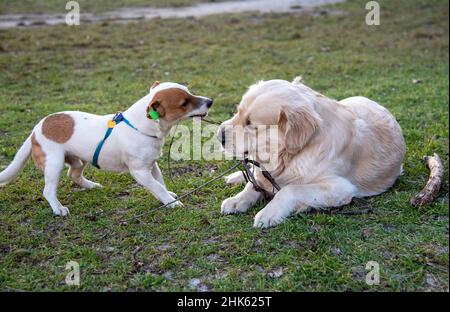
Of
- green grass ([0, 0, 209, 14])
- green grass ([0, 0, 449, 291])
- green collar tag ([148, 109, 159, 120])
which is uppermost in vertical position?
green grass ([0, 0, 209, 14])

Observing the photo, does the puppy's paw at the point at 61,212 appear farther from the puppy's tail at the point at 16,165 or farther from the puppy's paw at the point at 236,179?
the puppy's paw at the point at 236,179

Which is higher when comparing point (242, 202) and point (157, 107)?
point (157, 107)

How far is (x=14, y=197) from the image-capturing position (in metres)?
5.12

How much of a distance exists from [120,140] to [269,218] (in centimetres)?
170

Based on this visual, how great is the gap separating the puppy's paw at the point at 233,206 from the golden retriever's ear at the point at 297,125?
707 mm

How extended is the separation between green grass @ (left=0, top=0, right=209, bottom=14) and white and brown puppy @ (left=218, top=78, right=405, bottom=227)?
1872cm

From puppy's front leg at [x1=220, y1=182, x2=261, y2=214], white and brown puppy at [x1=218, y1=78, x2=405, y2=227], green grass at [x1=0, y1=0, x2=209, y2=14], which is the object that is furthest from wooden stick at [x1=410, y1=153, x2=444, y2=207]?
green grass at [x1=0, y1=0, x2=209, y2=14]

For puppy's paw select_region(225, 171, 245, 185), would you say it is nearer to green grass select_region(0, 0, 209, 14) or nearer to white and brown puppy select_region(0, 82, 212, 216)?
white and brown puppy select_region(0, 82, 212, 216)

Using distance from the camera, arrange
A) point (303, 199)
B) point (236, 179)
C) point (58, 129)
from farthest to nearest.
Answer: point (236, 179) → point (58, 129) → point (303, 199)

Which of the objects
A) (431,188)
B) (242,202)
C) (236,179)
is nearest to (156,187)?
(242,202)

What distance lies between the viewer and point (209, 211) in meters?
4.73

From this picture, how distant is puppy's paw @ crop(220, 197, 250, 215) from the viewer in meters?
4.61

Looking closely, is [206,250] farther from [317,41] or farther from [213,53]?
[317,41]

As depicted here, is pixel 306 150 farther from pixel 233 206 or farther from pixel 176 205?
pixel 176 205
